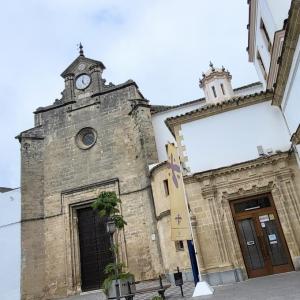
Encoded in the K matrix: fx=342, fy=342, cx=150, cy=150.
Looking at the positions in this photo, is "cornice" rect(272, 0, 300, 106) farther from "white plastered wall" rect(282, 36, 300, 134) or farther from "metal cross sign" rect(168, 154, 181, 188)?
"metal cross sign" rect(168, 154, 181, 188)

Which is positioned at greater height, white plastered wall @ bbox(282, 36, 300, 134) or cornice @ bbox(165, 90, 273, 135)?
cornice @ bbox(165, 90, 273, 135)

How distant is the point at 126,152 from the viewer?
20.0 meters

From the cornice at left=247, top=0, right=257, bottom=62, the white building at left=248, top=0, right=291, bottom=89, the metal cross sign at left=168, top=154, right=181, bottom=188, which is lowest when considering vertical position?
the metal cross sign at left=168, top=154, right=181, bottom=188

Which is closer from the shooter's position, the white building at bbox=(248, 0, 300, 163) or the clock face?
the white building at bbox=(248, 0, 300, 163)

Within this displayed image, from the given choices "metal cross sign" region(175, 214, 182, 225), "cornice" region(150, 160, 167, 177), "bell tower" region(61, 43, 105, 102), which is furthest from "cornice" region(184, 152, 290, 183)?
"bell tower" region(61, 43, 105, 102)

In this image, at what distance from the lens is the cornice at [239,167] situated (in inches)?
471

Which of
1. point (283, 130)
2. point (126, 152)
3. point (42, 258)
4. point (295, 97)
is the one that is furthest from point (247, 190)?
point (42, 258)

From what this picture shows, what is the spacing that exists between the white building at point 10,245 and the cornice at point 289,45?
15.7m

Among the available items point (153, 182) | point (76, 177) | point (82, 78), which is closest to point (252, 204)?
point (153, 182)

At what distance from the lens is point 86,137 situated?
2175 centimetres

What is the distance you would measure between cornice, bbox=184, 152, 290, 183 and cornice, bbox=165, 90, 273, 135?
232cm

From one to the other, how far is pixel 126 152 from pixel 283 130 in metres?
9.75

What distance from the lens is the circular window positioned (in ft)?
69.9

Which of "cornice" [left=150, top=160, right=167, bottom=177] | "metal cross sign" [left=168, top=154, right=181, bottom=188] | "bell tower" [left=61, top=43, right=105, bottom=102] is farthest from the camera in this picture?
"bell tower" [left=61, top=43, right=105, bottom=102]
